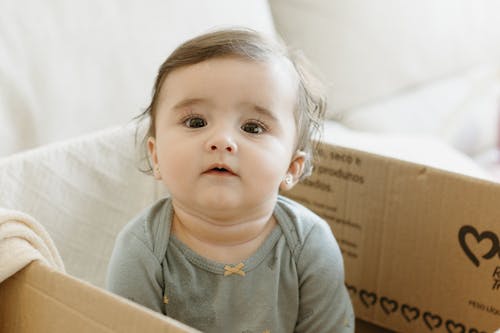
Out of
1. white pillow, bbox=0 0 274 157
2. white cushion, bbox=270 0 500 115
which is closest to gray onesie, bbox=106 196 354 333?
white pillow, bbox=0 0 274 157

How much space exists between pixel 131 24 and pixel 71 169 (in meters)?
0.35

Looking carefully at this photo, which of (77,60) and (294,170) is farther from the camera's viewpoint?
(77,60)

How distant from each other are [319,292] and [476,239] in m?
0.21

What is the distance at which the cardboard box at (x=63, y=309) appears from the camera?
0.53 m

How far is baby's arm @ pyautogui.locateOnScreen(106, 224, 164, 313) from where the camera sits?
771 mm

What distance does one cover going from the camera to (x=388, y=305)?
102cm

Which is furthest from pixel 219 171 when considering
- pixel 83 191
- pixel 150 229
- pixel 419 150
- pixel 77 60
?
pixel 419 150

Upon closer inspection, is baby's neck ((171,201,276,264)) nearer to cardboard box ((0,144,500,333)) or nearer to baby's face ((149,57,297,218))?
baby's face ((149,57,297,218))

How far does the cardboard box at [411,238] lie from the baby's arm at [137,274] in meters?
0.33

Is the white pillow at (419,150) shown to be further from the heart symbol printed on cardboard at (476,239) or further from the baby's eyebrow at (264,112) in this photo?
the baby's eyebrow at (264,112)

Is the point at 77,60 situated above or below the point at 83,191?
above

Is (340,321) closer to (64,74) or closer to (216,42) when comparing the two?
(216,42)

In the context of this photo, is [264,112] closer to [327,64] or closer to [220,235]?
[220,235]

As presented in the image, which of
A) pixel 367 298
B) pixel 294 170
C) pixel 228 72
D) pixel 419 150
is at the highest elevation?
pixel 228 72
